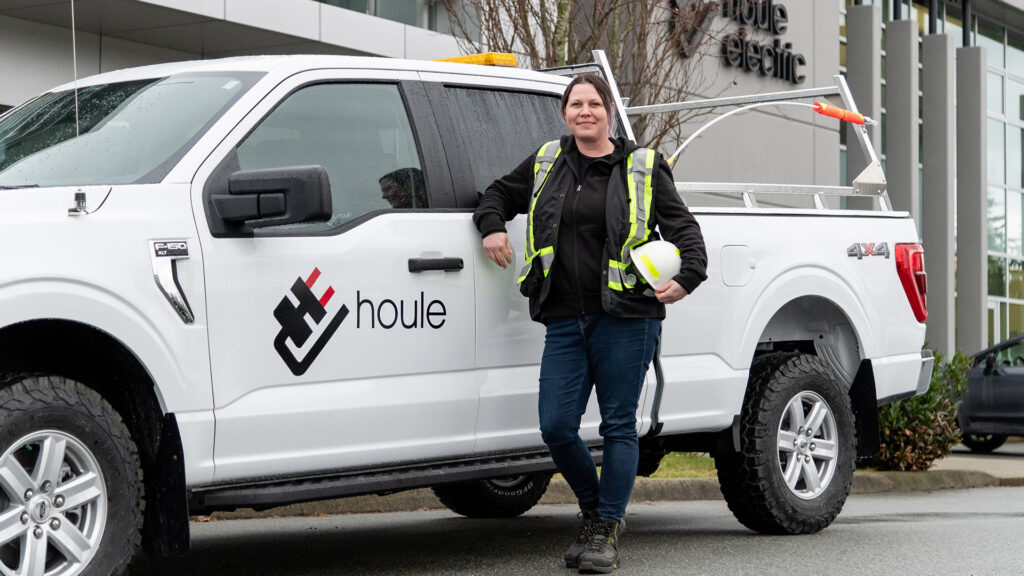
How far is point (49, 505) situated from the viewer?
441 cm

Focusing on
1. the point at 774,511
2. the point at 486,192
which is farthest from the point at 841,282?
the point at 486,192

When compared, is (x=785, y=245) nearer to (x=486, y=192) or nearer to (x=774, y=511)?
(x=774, y=511)

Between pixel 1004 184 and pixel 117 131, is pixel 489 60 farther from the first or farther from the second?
pixel 1004 184

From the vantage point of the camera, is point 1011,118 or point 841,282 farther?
point 1011,118

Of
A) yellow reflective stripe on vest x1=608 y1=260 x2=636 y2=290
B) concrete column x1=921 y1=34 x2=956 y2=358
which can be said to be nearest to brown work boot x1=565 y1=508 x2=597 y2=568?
yellow reflective stripe on vest x1=608 y1=260 x2=636 y2=290

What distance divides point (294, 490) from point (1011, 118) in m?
31.6

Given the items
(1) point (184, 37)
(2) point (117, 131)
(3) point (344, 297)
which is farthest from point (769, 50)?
(2) point (117, 131)

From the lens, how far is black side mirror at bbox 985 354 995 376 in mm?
17359

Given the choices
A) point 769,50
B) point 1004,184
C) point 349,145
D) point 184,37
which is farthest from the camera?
point 1004,184

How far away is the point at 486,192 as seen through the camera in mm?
5770

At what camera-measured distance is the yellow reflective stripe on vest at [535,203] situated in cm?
570

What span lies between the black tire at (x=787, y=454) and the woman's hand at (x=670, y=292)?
4.43 ft

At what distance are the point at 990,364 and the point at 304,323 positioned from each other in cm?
1392

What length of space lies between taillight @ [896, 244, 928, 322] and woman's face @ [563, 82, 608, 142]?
235cm
